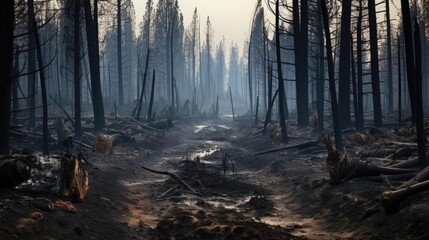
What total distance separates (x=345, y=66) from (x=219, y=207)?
42.7 feet

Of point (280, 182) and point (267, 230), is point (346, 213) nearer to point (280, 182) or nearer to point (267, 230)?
point (267, 230)

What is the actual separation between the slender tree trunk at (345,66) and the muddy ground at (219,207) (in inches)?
207

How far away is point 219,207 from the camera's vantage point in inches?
348

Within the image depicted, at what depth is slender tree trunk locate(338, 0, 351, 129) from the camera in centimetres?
1895

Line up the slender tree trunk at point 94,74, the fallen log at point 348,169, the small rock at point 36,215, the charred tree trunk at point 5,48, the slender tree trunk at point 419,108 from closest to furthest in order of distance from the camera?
the small rock at point 36,215, the slender tree trunk at point 419,108, the fallen log at point 348,169, the charred tree trunk at point 5,48, the slender tree trunk at point 94,74

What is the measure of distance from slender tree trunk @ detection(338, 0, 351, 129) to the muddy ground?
17.3ft

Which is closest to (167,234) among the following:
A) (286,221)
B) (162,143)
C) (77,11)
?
(286,221)

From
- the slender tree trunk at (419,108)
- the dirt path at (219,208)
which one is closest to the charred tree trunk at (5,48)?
the dirt path at (219,208)

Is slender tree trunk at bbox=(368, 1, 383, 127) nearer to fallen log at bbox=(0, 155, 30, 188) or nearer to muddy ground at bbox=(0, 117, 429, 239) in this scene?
muddy ground at bbox=(0, 117, 429, 239)

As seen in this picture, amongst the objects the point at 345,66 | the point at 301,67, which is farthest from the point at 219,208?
the point at 301,67

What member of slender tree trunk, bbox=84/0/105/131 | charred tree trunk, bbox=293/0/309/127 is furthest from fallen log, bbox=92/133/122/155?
charred tree trunk, bbox=293/0/309/127

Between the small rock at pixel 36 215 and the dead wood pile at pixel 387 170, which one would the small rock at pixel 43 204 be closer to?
the small rock at pixel 36 215

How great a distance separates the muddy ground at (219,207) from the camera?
220 inches

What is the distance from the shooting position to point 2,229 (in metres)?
4.70
